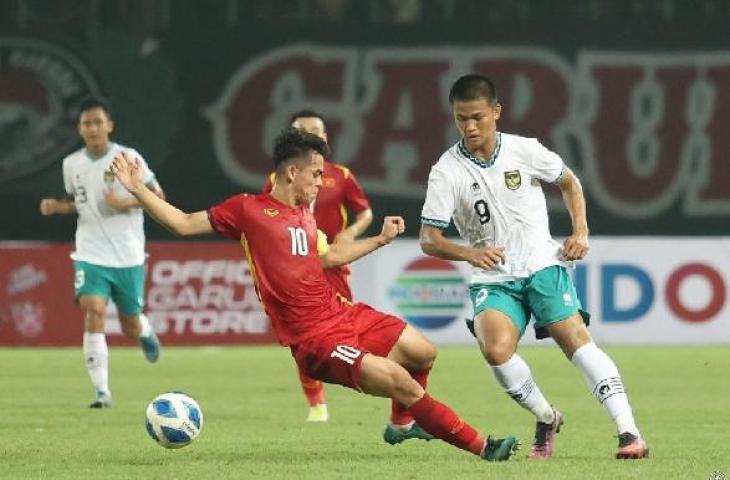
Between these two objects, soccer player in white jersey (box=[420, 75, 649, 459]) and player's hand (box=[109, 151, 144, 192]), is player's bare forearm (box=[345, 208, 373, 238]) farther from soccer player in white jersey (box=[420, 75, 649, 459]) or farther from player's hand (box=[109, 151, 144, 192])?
player's hand (box=[109, 151, 144, 192])

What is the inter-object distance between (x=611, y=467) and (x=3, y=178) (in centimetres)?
1333

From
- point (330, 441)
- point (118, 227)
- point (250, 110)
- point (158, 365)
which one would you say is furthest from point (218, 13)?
point (330, 441)

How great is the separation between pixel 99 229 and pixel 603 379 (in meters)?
5.62

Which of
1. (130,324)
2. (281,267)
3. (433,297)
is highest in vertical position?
(281,267)

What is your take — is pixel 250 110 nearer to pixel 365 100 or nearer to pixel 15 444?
pixel 365 100

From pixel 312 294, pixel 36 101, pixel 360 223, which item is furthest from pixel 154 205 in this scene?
pixel 36 101

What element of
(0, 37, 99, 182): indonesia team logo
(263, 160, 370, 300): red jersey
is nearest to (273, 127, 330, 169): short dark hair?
(263, 160, 370, 300): red jersey

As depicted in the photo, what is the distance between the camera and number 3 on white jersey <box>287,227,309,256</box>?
29.7ft

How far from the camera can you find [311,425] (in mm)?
11328

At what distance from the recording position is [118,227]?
1383cm

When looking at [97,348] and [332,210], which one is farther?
[97,348]

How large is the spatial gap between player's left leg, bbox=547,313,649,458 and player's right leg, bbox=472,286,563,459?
0.20 m

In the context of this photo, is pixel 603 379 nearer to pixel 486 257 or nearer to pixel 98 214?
pixel 486 257

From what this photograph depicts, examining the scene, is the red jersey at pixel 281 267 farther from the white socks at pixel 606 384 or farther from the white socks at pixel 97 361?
the white socks at pixel 97 361
